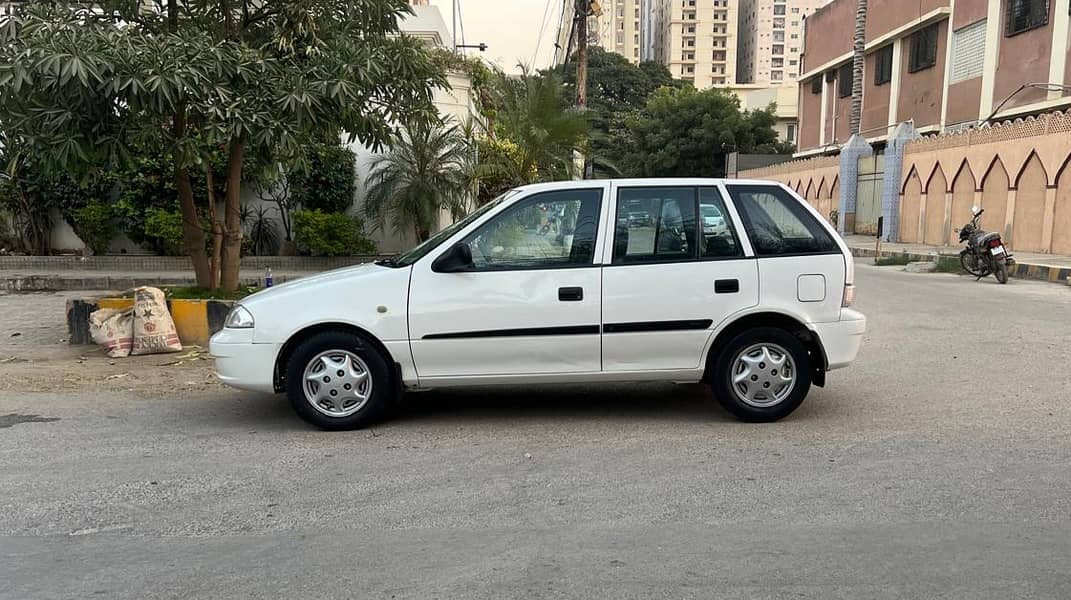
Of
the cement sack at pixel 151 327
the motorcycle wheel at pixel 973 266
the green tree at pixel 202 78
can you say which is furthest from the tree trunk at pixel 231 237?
the motorcycle wheel at pixel 973 266

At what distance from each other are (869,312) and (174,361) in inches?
347

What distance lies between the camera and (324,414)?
5.51 meters

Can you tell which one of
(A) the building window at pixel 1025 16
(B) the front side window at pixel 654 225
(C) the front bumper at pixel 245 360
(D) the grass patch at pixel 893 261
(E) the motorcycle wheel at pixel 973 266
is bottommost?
(D) the grass patch at pixel 893 261

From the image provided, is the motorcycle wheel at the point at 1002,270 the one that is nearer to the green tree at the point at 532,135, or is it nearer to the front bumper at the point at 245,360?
the green tree at the point at 532,135

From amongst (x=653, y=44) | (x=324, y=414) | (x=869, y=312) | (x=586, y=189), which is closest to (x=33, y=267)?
(x=324, y=414)

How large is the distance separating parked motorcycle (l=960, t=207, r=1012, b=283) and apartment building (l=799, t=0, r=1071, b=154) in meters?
12.1

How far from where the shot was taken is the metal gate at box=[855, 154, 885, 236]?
96.8 ft

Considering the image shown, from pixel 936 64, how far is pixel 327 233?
29.1 meters

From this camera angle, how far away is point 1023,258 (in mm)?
18016

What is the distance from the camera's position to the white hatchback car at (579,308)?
17.8 ft

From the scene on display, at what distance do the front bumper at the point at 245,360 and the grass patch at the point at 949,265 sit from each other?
15.7 m

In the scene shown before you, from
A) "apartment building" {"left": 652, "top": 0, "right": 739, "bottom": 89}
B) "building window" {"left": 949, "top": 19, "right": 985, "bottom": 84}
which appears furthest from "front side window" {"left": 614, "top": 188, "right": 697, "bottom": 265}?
"apartment building" {"left": 652, "top": 0, "right": 739, "bottom": 89}

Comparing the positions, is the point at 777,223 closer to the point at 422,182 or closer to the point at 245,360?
the point at 245,360

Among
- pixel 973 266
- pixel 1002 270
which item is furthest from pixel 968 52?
pixel 1002 270
